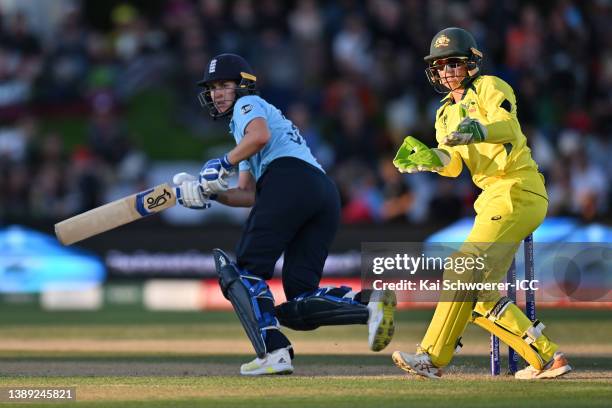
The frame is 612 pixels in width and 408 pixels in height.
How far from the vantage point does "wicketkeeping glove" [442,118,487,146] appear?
636 cm

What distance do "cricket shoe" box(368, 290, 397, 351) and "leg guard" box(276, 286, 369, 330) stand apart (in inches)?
2.4

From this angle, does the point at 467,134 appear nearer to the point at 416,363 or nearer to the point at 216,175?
the point at 416,363

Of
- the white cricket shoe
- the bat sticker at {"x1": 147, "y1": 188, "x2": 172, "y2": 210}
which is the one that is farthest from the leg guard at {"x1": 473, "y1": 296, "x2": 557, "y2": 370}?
the bat sticker at {"x1": 147, "y1": 188, "x2": 172, "y2": 210}

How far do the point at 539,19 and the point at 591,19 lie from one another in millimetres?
592

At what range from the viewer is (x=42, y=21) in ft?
59.2

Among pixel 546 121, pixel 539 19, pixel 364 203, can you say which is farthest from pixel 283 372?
pixel 539 19

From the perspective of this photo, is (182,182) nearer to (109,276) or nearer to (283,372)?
(283,372)

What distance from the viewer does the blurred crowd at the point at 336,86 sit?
1405 centimetres

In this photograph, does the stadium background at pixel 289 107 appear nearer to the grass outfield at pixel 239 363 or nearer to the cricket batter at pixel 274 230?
the grass outfield at pixel 239 363

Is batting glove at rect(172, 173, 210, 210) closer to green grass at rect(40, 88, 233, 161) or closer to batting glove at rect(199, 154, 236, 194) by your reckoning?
batting glove at rect(199, 154, 236, 194)

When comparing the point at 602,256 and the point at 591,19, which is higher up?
the point at 591,19

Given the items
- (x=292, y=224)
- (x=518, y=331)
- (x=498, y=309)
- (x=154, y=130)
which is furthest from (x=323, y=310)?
(x=154, y=130)

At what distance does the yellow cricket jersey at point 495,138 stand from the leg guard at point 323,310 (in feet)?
3.05

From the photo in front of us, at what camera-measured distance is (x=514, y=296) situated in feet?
22.9
